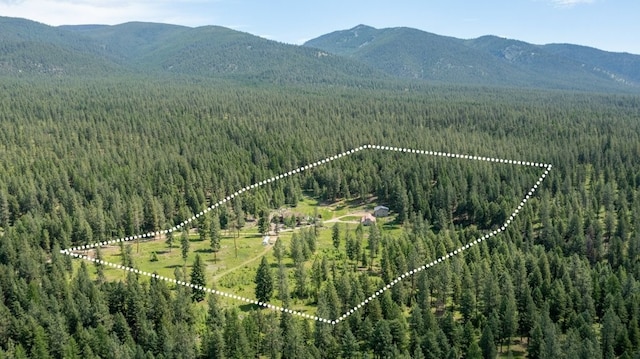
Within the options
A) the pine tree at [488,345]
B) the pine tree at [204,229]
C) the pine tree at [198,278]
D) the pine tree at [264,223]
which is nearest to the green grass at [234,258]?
the pine tree at [204,229]

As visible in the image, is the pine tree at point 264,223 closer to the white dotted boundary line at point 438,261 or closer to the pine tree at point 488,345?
A: the white dotted boundary line at point 438,261

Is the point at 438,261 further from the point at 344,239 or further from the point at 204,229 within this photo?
the point at 204,229

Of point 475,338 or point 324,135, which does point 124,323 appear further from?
point 324,135

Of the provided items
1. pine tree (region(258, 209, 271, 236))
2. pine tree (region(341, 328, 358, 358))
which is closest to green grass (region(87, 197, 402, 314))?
pine tree (region(258, 209, 271, 236))

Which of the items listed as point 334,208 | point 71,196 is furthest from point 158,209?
point 334,208

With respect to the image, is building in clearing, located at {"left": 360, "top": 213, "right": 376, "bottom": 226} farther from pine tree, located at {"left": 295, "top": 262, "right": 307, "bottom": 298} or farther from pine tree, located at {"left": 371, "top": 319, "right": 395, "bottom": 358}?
pine tree, located at {"left": 371, "top": 319, "right": 395, "bottom": 358}

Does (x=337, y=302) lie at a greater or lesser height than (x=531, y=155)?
lesser
